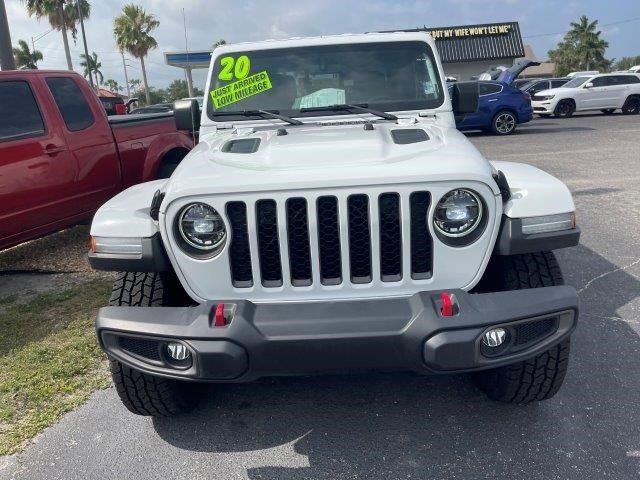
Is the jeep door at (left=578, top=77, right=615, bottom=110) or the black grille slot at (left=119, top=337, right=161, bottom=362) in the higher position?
the black grille slot at (left=119, top=337, right=161, bottom=362)

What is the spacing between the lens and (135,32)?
45.6 m

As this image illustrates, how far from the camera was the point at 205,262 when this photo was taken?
7.81 ft

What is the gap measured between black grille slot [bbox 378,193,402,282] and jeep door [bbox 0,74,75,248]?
3672 millimetres

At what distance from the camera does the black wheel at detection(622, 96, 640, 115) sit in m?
21.3

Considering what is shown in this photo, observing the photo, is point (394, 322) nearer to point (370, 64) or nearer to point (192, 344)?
point (192, 344)

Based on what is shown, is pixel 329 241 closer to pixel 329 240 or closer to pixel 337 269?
pixel 329 240

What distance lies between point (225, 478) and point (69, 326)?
214 centimetres

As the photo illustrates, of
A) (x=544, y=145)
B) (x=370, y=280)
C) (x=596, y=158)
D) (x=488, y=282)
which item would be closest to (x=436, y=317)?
(x=370, y=280)

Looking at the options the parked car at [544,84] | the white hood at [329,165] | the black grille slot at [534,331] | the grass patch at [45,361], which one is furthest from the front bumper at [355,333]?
the parked car at [544,84]

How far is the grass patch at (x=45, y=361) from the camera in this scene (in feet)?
9.93

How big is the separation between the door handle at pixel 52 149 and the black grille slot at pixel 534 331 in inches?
173

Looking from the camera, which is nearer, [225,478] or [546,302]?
[546,302]

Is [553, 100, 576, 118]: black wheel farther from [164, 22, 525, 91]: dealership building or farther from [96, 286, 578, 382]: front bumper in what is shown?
[96, 286, 578, 382]: front bumper

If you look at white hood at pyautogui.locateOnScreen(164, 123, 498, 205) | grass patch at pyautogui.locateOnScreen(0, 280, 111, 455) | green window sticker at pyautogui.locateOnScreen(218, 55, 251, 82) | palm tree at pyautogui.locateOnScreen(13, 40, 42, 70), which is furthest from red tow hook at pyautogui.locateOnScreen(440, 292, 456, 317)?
palm tree at pyautogui.locateOnScreen(13, 40, 42, 70)
